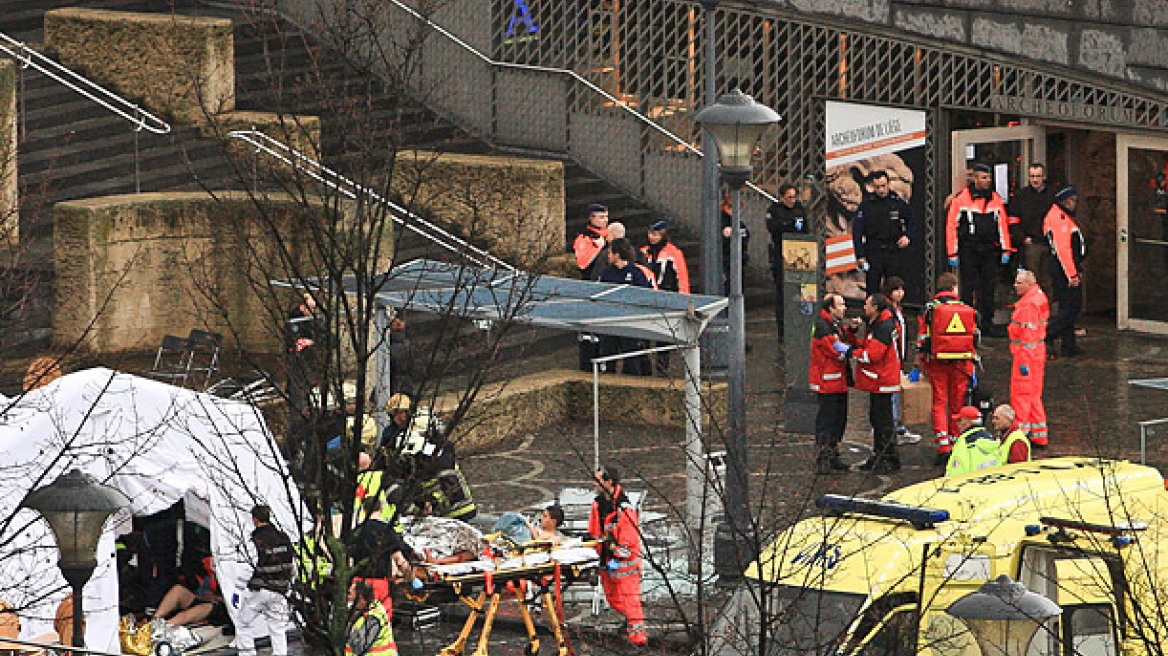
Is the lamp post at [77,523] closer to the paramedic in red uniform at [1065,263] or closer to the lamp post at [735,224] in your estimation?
the lamp post at [735,224]

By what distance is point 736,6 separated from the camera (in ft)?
104

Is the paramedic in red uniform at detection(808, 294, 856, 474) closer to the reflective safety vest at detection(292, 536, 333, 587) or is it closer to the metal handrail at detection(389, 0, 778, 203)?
the reflective safety vest at detection(292, 536, 333, 587)

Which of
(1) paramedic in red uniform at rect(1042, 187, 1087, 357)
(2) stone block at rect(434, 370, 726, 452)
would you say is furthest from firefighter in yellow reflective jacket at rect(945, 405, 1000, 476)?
(1) paramedic in red uniform at rect(1042, 187, 1087, 357)

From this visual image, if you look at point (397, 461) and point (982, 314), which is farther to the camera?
point (982, 314)

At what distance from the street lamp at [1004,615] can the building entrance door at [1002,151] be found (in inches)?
738

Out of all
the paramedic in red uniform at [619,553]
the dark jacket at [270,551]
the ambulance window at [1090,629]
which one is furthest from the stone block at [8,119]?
A: the ambulance window at [1090,629]

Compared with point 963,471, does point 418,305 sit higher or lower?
higher

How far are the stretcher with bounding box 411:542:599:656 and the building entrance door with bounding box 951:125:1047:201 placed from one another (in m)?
13.8

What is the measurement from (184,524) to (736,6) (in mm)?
15178

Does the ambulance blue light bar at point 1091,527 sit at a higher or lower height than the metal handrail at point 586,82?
lower

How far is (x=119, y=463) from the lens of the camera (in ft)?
57.5

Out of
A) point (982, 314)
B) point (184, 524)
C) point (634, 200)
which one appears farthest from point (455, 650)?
point (634, 200)

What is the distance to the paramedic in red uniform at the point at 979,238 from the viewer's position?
92.7ft

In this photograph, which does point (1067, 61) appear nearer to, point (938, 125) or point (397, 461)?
point (938, 125)
